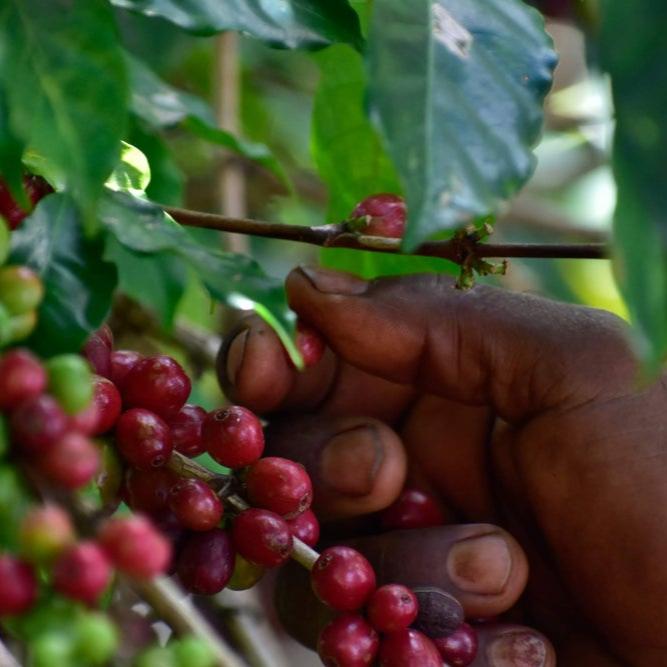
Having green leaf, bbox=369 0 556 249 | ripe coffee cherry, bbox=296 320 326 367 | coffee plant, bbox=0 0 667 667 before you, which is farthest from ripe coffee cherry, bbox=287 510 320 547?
green leaf, bbox=369 0 556 249

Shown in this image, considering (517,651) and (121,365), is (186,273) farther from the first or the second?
(517,651)

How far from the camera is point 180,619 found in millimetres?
416

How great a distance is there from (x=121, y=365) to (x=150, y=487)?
0.07 meters

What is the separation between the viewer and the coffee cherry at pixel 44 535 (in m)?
0.34

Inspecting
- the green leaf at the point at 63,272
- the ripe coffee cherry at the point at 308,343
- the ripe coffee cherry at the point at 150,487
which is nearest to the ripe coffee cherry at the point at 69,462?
the green leaf at the point at 63,272

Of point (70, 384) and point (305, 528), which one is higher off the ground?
point (70, 384)

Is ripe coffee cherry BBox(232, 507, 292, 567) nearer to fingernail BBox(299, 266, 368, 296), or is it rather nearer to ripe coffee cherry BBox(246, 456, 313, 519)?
ripe coffee cherry BBox(246, 456, 313, 519)

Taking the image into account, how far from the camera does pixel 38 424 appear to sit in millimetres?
361

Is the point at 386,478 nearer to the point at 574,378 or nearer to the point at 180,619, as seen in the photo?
the point at 574,378

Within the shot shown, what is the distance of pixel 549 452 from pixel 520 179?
10.2 inches

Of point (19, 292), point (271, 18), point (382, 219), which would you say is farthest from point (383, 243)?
point (19, 292)

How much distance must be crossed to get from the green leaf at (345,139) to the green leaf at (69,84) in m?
0.35

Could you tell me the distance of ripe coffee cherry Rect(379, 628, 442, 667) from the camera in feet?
1.84

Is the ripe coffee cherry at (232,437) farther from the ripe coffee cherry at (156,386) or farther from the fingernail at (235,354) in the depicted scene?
the fingernail at (235,354)
